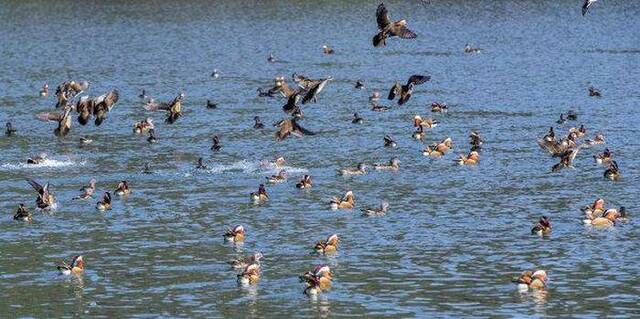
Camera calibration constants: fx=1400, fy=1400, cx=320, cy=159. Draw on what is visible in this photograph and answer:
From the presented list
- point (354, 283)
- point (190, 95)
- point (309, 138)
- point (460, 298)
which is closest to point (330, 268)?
point (354, 283)

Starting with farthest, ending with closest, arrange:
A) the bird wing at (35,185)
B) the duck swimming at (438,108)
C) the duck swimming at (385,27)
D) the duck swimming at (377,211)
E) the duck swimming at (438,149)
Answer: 1. the duck swimming at (438,108)
2. the duck swimming at (438,149)
3. the duck swimming at (377,211)
4. the bird wing at (35,185)
5. the duck swimming at (385,27)

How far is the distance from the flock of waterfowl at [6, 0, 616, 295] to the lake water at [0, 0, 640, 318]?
1.27 feet

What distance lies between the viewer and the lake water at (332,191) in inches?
1211

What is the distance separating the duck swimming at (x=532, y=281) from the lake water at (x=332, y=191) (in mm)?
431

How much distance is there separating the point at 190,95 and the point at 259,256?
123 ft

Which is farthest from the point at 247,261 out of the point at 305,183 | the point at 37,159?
the point at 37,159

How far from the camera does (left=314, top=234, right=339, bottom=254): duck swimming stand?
1356 inches

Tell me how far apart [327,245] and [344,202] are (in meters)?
6.18

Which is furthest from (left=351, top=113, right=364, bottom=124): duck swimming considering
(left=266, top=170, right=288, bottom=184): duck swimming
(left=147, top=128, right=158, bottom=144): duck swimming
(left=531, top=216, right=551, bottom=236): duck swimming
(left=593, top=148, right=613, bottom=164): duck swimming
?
(left=531, top=216, right=551, bottom=236): duck swimming

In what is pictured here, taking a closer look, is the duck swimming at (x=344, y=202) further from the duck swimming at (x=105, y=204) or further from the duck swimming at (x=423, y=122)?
the duck swimming at (x=423, y=122)

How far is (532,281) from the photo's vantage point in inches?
1202

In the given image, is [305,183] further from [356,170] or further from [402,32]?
[402,32]

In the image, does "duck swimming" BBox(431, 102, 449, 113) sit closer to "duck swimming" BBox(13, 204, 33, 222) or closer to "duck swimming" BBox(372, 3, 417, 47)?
"duck swimming" BBox(13, 204, 33, 222)

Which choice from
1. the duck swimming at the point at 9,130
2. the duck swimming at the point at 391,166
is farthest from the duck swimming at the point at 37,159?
the duck swimming at the point at 391,166
